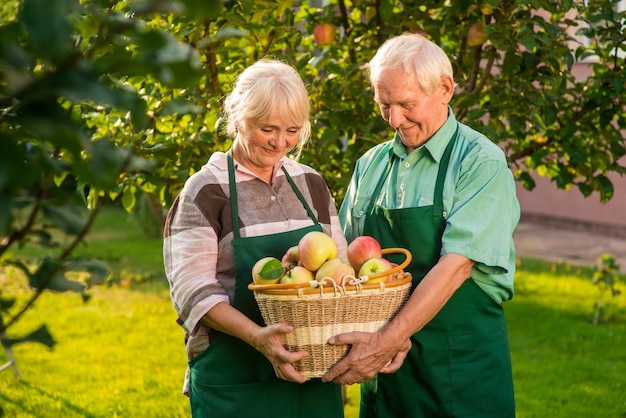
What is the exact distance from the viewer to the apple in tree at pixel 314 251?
223cm

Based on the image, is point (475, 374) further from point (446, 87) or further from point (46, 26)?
point (46, 26)

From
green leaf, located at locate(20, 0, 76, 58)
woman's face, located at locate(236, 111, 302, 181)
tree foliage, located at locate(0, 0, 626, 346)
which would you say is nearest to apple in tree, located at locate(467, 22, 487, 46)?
tree foliage, located at locate(0, 0, 626, 346)

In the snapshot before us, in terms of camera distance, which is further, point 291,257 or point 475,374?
point 475,374

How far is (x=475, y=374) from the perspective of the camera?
2535mm

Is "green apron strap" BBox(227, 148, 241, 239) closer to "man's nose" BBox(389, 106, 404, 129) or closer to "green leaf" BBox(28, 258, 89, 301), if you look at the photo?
"man's nose" BBox(389, 106, 404, 129)

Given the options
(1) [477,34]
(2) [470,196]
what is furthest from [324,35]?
(2) [470,196]

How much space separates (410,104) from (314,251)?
0.56m

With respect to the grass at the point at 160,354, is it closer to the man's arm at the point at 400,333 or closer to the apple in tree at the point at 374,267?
the man's arm at the point at 400,333

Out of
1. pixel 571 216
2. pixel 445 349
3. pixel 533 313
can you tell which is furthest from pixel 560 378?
pixel 571 216

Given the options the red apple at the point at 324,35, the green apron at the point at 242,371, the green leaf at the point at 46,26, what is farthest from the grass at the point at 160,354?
the green leaf at the point at 46,26

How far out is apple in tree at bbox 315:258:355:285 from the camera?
2.18m

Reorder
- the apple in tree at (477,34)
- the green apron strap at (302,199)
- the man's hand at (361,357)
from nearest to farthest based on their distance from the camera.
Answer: the man's hand at (361,357)
the green apron strap at (302,199)
the apple in tree at (477,34)

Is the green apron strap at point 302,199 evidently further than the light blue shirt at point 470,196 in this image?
Yes

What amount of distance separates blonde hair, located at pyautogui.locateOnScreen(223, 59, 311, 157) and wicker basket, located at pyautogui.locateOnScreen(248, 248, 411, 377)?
0.51 meters
